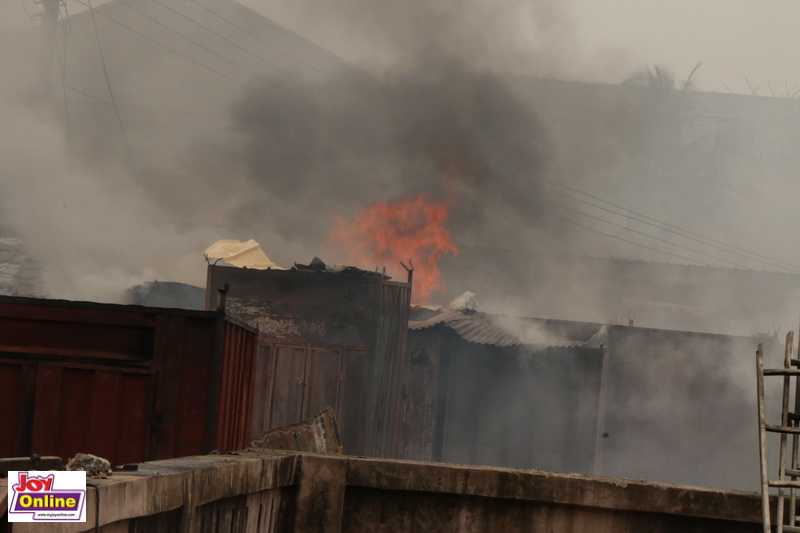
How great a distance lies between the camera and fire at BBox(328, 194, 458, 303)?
25.3 meters

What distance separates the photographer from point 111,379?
6879mm

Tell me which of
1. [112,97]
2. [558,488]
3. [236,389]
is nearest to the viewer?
[558,488]

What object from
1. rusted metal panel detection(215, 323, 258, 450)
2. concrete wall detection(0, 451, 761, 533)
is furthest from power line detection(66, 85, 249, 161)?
concrete wall detection(0, 451, 761, 533)

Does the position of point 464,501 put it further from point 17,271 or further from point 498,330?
point 17,271

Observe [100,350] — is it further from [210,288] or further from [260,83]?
[260,83]

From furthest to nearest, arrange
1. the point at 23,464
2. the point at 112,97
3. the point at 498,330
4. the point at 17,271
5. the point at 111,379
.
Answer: the point at 112,97 < the point at 17,271 < the point at 498,330 < the point at 111,379 < the point at 23,464

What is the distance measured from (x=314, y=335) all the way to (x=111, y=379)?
8268 millimetres

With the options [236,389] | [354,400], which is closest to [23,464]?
[236,389]

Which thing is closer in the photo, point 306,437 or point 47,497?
point 47,497

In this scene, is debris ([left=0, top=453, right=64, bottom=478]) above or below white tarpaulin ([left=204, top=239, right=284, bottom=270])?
below

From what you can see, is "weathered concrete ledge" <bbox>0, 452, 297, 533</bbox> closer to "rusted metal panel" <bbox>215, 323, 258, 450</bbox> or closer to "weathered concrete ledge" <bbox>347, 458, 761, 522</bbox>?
"weathered concrete ledge" <bbox>347, 458, 761, 522</bbox>

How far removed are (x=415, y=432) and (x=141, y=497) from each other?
53.3 ft

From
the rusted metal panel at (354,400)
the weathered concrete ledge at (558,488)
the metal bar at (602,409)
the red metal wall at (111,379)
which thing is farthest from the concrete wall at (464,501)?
the metal bar at (602,409)

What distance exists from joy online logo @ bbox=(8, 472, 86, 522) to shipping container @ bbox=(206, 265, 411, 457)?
39.9 ft
